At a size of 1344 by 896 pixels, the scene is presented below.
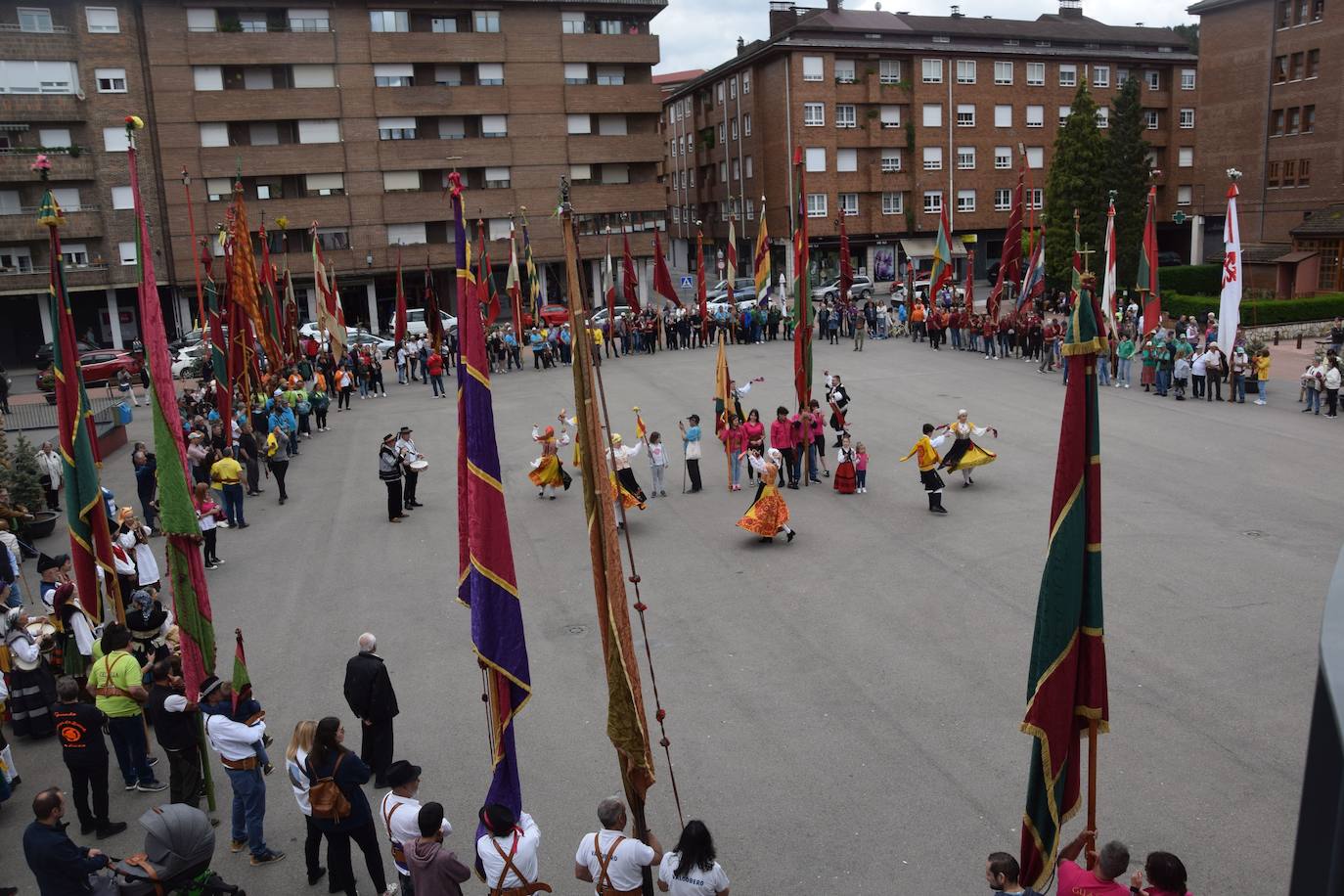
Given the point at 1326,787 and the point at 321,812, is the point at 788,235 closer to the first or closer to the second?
the point at 321,812

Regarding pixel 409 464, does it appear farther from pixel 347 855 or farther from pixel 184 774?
pixel 347 855

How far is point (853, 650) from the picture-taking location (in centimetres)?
1295

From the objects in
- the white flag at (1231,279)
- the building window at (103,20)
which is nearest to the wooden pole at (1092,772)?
the white flag at (1231,279)

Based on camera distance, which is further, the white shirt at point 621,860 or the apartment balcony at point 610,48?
the apartment balcony at point 610,48

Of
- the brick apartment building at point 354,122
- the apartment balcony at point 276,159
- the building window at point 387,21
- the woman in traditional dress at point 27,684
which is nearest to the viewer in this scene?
the woman in traditional dress at point 27,684

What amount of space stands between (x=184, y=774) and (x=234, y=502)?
1075 centimetres

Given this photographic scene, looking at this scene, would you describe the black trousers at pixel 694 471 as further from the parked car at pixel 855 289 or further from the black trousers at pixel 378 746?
the parked car at pixel 855 289

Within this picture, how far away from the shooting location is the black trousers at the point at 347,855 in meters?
8.40

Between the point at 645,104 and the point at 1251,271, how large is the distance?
3152 cm

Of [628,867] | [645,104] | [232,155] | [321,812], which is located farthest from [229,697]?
[645,104]

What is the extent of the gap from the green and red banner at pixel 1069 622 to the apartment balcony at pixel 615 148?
5394cm

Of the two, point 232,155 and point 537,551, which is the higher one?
point 232,155

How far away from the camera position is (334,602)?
51.2ft

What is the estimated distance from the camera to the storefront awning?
63875 mm
